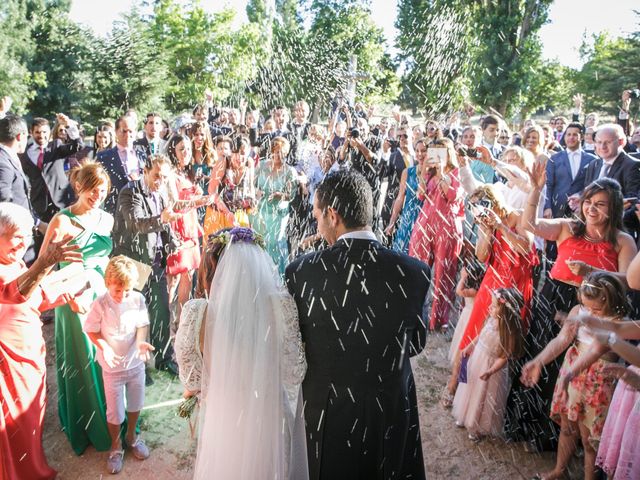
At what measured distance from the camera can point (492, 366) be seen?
11.1ft

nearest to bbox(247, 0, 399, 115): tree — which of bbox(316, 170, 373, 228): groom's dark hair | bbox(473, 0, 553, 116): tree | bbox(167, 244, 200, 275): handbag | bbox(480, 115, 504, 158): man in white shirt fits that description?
bbox(473, 0, 553, 116): tree

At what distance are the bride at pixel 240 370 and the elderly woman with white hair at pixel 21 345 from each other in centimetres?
79

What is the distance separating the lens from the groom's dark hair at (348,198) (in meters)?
2.09

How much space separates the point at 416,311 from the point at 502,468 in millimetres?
1921

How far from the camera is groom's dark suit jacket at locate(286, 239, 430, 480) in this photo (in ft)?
6.70

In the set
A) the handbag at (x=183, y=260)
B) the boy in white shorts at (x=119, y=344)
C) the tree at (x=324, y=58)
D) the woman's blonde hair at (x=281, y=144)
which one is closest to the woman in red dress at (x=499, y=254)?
the boy in white shorts at (x=119, y=344)

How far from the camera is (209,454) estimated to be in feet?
7.72

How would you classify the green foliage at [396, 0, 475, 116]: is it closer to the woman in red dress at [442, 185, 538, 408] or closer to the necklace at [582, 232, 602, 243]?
the woman in red dress at [442, 185, 538, 408]

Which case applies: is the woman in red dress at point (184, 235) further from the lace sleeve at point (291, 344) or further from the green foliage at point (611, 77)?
the green foliage at point (611, 77)

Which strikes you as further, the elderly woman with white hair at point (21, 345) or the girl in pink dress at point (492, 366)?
the girl in pink dress at point (492, 366)

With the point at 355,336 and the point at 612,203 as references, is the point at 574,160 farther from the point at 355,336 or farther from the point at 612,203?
the point at 355,336

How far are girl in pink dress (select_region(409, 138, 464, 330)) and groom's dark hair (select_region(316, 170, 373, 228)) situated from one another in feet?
11.2

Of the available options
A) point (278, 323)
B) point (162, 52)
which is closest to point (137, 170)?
point (278, 323)

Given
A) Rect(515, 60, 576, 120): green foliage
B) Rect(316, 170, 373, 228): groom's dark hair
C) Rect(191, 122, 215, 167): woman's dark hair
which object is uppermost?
Rect(515, 60, 576, 120): green foliage
